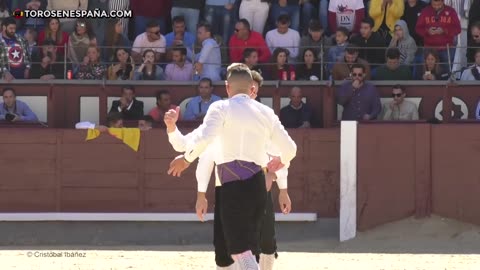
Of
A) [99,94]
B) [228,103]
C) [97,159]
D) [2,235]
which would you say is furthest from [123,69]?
[228,103]

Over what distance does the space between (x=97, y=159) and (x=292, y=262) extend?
325 centimetres

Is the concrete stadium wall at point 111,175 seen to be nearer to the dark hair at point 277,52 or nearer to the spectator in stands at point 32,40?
the dark hair at point 277,52

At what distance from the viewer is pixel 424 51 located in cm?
1256

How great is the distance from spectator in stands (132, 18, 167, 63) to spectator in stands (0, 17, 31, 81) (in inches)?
46.5

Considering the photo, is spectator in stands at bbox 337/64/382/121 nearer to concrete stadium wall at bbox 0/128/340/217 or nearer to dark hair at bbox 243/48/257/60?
concrete stadium wall at bbox 0/128/340/217

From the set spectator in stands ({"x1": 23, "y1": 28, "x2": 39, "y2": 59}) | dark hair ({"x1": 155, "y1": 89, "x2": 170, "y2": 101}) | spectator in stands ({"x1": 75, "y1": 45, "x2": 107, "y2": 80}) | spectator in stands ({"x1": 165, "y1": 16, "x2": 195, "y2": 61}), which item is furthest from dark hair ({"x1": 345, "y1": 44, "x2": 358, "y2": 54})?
spectator in stands ({"x1": 23, "y1": 28, "x2": 39, "y2": 59})

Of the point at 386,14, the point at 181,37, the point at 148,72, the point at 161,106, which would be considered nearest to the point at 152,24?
the point at 181,37

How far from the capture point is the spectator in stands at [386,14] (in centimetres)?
1302

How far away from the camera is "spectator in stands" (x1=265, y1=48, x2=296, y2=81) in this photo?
12.6 metres

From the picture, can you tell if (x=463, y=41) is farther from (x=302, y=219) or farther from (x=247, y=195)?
(x=247, y=195)

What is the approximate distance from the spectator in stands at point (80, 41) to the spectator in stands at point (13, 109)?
0.74m

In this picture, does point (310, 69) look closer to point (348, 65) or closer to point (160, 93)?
point (348, 65)

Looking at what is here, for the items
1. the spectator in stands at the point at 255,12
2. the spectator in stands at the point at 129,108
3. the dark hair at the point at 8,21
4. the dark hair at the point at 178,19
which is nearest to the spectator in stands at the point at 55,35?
the dark hair at the point at 8,21

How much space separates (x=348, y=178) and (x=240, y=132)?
20.6 ft
